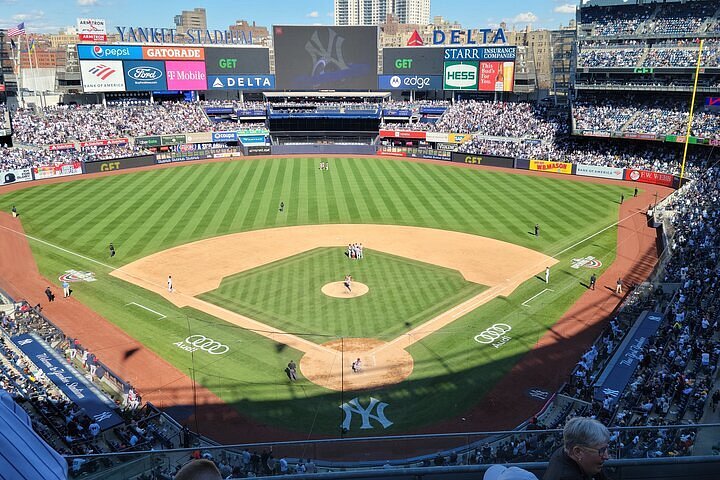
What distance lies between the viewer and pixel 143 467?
657 centimetres

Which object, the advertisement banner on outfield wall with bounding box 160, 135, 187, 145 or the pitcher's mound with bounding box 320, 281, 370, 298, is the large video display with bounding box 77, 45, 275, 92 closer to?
the advertisement banner on outfield wall with bounding box 160, 135, 187, 145

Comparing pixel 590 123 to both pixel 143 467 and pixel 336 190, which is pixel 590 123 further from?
pixel 143 467

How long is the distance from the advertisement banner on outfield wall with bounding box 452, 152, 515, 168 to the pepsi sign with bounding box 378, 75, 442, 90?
21.1 meters

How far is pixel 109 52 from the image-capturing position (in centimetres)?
7656

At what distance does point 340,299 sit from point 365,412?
9.72m

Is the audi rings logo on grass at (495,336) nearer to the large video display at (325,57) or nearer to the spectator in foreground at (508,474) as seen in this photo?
the spectator in foreground at (508,474)

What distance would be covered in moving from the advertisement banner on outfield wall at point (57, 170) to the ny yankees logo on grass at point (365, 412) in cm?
5299

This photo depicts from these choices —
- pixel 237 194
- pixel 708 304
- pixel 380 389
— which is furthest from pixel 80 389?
pixel 237 194

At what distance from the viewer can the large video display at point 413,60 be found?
85062 mm

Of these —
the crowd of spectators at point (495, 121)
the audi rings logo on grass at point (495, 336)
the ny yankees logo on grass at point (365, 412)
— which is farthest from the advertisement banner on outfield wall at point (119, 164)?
the ny yankees logo on grass at point (365, 412)

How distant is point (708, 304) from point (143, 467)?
25.1 metres

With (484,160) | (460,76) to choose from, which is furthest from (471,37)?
(484,160)

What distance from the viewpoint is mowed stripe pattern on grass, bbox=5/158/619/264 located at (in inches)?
1570

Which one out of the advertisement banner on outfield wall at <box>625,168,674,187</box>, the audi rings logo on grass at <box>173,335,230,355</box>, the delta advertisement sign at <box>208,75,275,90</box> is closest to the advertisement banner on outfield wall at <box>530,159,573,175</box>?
the advertisement banner on outfield wall at <box>625,168,674,187</box>
